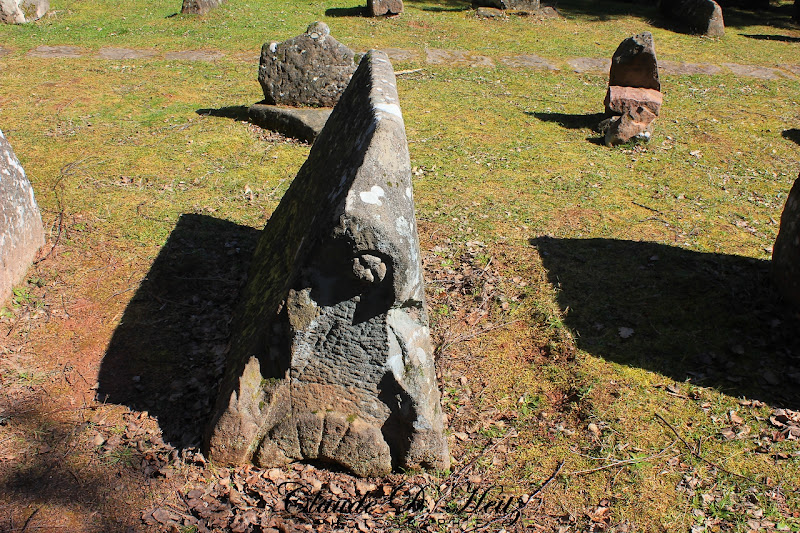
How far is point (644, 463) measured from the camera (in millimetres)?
3535

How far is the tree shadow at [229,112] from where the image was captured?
29.2ft

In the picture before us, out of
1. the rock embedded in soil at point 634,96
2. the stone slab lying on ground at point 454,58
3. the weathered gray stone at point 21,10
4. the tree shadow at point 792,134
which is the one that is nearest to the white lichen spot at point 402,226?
the rock embedded in soil at point 634,96

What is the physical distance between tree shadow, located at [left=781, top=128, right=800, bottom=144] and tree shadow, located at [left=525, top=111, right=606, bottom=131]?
266cm

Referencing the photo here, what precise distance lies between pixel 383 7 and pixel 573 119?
750cm

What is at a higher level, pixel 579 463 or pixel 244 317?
pixel 244 317

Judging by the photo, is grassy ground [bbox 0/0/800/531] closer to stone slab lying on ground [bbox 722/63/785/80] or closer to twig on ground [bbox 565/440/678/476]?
twig on ground [bbox 565/440/678/476]

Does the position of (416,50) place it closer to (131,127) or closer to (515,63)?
(515,63)

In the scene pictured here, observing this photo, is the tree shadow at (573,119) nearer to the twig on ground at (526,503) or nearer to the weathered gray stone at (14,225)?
the twig on ground at (526,503)

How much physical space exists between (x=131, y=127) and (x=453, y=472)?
23.1ft

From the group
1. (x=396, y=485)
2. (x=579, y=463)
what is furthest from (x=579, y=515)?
(x=396, y=485)

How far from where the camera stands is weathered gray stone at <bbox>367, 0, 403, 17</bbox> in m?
14.9

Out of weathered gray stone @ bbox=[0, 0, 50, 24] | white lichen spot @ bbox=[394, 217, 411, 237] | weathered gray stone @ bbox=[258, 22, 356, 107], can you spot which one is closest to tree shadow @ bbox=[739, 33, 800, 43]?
weathered gray stone @ bbox=[258, 22, 356, 107]

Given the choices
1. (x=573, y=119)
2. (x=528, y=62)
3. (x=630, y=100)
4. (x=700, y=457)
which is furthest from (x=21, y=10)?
(x=700, y=457)

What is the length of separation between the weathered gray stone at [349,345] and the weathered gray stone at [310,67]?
520 centimetres
